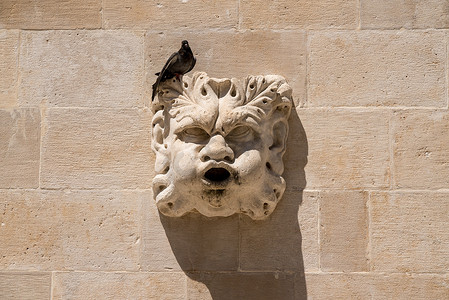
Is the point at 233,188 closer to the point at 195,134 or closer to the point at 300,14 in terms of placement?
the point at 195,134

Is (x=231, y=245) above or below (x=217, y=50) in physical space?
below

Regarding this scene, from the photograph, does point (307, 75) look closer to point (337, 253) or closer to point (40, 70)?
point (337, 253)

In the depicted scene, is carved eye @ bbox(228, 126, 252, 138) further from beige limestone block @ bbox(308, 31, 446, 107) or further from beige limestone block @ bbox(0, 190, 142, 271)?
beige limestone block @ bbox(0, 190, 142, 271)

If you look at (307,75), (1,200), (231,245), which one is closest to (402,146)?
(307,75)

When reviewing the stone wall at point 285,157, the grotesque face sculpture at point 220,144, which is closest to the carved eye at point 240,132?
the grotesque face sculpture at point 220,144

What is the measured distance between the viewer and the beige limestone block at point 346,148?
4.88m

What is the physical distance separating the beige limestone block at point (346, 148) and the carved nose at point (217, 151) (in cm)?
60

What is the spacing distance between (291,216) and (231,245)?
416mm

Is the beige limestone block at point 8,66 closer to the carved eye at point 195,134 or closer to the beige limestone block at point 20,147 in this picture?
the beige limestone block at point 20,147

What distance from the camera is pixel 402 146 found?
16.1 feet

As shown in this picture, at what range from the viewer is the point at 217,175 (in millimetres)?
4641

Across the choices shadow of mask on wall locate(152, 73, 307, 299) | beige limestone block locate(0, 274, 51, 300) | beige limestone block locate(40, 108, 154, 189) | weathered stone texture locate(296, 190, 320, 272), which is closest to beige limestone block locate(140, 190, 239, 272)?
shadow of mask on wall locate(152, 73, 307, 299)

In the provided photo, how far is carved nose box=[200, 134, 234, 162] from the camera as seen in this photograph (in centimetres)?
456

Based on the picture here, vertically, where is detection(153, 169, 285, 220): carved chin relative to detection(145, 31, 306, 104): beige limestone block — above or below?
below
